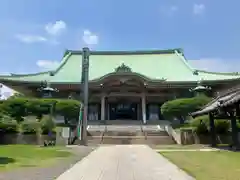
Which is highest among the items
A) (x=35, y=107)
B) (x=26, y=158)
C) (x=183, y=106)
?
(x=35, y=107)

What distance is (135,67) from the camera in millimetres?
44312

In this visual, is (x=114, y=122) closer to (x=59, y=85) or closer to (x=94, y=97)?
(x=94, y=97)

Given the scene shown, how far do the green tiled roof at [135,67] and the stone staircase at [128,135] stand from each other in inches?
260

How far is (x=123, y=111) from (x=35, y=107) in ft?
47.8

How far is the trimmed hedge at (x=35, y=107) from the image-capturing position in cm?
2873

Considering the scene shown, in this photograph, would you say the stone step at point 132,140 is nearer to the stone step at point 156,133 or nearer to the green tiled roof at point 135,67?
the stone step at point 156,133

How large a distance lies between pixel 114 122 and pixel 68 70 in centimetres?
1191

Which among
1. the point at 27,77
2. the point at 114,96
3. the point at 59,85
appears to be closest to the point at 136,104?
the point at 114,96

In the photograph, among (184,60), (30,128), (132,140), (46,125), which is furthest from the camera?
(184,60)

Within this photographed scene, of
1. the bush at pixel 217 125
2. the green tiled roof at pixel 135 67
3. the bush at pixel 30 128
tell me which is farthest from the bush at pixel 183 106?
the bush at pixel 30 128

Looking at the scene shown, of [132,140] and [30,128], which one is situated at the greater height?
[30,128]

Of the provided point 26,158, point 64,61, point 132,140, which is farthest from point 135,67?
point 26,158

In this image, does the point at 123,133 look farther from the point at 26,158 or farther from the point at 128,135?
Result: the point at 26,158

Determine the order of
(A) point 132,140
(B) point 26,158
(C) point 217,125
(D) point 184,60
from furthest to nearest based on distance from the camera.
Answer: (D) point 184,60 < (A) point 132,140 < (C) point 217,125 < (B) point 26,158
